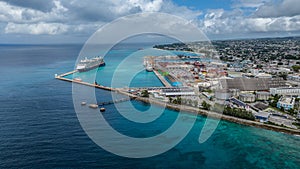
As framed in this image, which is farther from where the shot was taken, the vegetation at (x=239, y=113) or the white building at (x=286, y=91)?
the white building at (x=286, y=91)

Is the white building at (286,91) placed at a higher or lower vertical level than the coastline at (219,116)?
higher

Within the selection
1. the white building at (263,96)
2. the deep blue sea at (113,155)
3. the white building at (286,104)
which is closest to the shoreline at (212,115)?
the deep blue sea at (113,155)

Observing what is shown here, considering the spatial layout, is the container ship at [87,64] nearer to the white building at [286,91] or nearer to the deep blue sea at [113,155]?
the deep blue sea at [113,155]

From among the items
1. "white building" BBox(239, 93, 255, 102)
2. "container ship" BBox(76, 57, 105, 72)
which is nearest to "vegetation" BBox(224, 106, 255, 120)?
"white building" BBox(239, 93, 255, 102)

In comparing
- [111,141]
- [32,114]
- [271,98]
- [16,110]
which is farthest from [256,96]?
[16,110]

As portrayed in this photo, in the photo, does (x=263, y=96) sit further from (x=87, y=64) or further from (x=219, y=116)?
(x=87, y=64)

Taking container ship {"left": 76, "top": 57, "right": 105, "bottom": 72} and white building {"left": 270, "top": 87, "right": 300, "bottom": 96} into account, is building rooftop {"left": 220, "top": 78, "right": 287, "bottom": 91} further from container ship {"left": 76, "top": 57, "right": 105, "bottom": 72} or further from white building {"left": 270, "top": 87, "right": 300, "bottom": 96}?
container ship {"left": 76, "top": 57, "right": 105, "bottom": 72}

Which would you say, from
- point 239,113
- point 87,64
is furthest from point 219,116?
point 87,64

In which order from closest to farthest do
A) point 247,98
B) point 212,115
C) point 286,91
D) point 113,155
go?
point 113,155, point 212,115, point 247,98, point 286,91

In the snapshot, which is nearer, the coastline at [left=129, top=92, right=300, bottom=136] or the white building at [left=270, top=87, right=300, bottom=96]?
the coastline at [left=129, top=92, right=300, bottom=136]

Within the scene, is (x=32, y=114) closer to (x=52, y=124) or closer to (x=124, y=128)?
(x=52, y=124)

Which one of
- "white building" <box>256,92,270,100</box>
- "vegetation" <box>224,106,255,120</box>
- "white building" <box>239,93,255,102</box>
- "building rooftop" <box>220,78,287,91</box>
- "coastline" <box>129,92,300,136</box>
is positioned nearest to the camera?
"coastline" <box>129,92,300,136</box>
